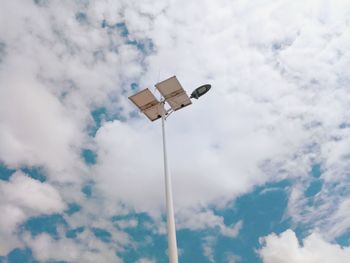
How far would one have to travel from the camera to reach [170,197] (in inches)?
437

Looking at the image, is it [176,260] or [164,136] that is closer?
[176,260]

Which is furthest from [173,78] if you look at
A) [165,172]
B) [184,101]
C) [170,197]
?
[170,197]

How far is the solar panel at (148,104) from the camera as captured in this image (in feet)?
44.7

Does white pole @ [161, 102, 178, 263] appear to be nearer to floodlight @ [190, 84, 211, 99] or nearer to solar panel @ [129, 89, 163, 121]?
solar panel @ [129, 89, 163, 121]

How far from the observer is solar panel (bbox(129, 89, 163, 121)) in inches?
536

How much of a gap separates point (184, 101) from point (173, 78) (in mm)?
1233

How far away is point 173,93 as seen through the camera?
14.0m

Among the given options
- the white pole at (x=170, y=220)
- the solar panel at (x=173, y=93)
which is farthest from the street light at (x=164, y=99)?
the white pole at (x=170, y=220)

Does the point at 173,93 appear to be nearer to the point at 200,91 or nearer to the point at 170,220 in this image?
the point at 200,91

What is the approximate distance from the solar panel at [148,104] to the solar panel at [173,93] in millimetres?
434

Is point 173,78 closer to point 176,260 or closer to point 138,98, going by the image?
point 138,98

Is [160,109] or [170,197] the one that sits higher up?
[160,109]

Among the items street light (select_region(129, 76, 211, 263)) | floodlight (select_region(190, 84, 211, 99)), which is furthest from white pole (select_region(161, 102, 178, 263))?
floodlight (select_region(190, 84, 211, 99))

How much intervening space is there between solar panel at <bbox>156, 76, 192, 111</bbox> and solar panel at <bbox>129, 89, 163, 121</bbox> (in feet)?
1.42
